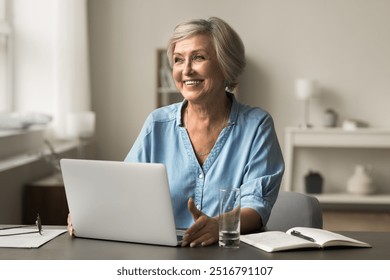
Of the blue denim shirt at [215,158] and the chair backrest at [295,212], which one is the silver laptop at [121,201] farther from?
the chair backrest at [295,212]

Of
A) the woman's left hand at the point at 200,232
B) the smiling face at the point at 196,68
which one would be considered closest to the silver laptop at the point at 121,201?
the woman's left hand at the point at 200,232

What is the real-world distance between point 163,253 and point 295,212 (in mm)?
764

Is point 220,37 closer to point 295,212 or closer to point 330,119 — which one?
point 295,212

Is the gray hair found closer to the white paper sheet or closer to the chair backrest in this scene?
the chair backrest

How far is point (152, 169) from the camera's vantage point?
158 centimetres

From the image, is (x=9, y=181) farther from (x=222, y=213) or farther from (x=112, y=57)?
(x=112, y=57)

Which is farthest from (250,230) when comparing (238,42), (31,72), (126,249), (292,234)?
(31,72)

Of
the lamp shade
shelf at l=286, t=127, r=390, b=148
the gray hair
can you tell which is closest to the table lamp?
the lamp shade

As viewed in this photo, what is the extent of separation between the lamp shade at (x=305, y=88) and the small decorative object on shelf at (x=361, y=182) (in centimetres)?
83

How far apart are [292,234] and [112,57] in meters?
5.17

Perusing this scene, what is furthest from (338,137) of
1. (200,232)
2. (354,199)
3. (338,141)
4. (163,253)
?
(163,253)

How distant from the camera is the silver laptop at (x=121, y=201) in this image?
160 cm

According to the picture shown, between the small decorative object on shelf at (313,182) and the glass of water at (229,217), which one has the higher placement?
the glass of water at (229,217)

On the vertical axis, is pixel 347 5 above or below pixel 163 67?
above
